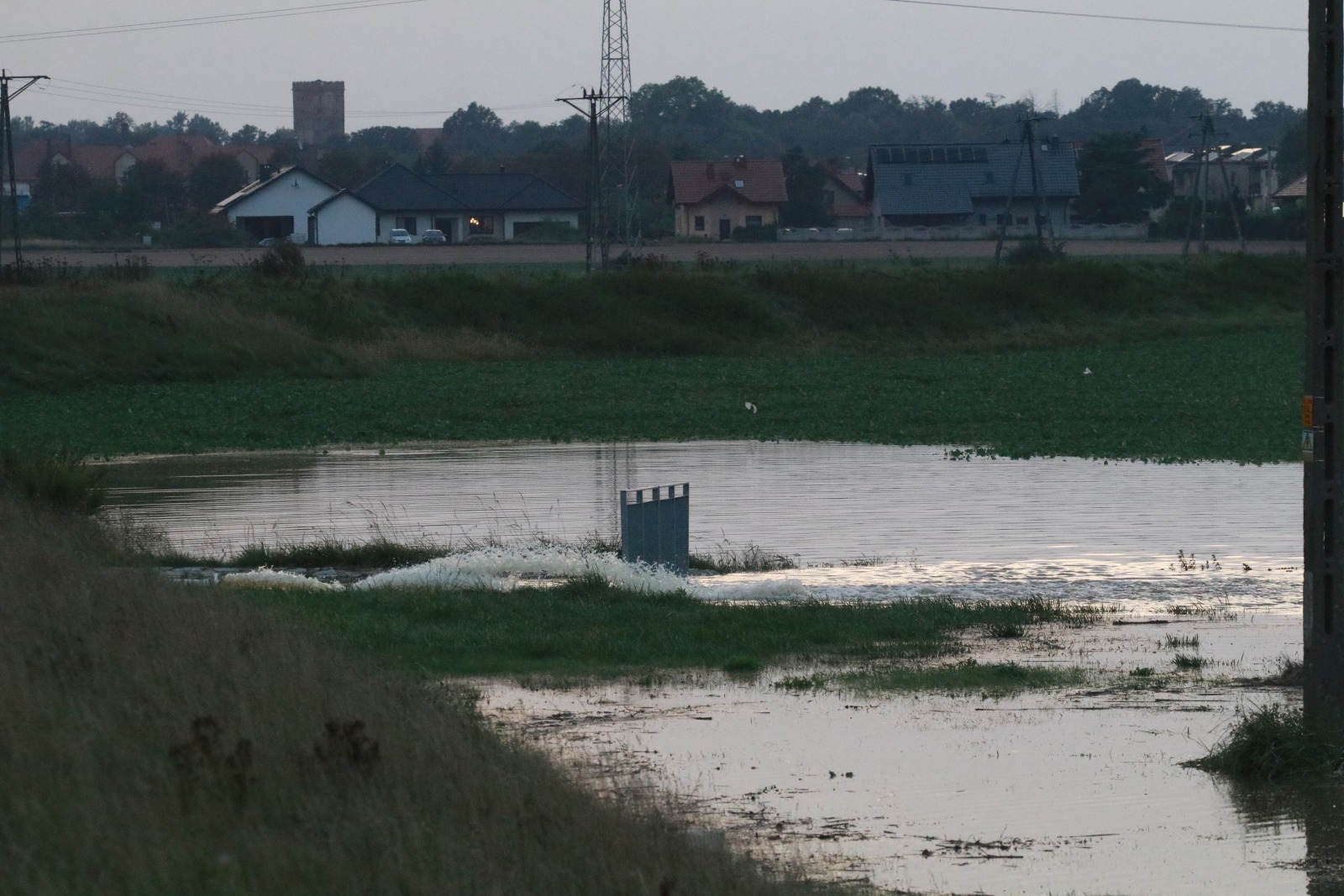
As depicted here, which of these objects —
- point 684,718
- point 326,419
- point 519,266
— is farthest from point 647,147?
point 684,718

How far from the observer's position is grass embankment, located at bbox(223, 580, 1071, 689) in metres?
12.4

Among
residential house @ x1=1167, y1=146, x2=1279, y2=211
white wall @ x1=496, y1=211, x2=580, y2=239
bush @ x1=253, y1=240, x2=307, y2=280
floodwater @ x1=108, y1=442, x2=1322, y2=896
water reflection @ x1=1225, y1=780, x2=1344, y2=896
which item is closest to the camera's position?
water reflection @ x1=1225, y1=780, x2=1344, y2=896

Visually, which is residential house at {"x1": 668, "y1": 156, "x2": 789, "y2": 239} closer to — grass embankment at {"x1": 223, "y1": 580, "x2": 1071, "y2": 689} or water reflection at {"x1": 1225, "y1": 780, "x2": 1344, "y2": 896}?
grass embankment at {"x1": 223, "y1": 580, "x2": 1071, "y2": 689}

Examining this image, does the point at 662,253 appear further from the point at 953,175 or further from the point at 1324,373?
the point at 1324,373

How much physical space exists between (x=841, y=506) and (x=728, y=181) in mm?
100400

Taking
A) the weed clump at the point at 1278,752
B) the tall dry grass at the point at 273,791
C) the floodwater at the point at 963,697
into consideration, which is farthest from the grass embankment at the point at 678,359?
the weed clump at the point at 1278,752

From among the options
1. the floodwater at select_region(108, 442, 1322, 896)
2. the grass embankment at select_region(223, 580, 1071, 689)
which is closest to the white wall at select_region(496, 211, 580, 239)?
the floodwater at select_region(108, 442, 1322, 896)

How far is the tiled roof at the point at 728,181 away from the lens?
12106 centimetres

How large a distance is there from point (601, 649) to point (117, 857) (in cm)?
710

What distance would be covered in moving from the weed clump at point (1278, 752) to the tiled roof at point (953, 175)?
109 meters

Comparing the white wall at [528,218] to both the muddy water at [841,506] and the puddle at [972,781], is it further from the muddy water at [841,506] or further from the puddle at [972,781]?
the puddle at [972,781]

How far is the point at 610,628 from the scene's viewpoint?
13484mm

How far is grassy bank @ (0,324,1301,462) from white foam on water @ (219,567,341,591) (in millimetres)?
10232

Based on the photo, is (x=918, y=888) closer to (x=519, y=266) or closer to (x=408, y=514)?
(x=408, y=514)
